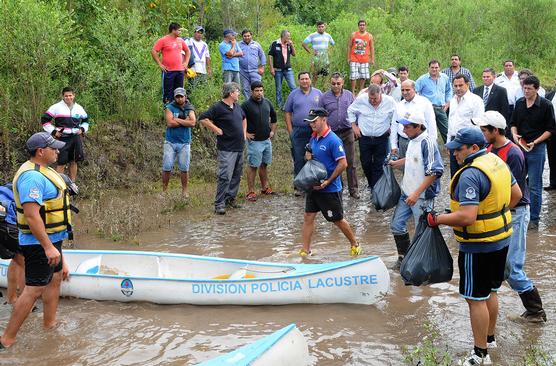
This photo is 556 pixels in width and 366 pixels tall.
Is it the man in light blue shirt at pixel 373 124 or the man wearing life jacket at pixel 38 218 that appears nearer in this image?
the man wearing life jacket at pixel 38 218

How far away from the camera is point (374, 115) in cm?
1088

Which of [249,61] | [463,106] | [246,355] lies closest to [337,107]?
[463,106]

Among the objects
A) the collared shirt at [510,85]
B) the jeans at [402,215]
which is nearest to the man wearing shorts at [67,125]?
the jeans at [402,215]

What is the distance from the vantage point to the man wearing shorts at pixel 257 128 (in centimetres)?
1181

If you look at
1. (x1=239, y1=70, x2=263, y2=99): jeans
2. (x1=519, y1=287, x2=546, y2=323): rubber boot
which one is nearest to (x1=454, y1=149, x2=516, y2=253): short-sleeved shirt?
(x1=519, y1=287, x2=546, y2=323): rubber boot

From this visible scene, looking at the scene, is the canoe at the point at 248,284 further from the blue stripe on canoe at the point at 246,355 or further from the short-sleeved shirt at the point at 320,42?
the short-sleeved shirt at the point at 320,42

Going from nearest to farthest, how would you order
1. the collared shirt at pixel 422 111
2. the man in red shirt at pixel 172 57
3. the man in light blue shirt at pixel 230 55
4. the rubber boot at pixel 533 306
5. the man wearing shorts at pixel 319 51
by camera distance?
the rubber boot at pixel 533 306, the collared shirt at pixel 422 111, the man in red shirt at pixel 172 57, the man in light blue shirt at pixel 230 55, the man wearing shorts at pixel 319 51

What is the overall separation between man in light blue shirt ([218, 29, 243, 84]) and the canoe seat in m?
7.24

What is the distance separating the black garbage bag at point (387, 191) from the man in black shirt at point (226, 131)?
12.3 feet

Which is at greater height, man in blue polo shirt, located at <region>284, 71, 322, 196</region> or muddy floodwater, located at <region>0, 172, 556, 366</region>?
man in blue polo shirt, located at <region>284, 71, 322, 196</region>

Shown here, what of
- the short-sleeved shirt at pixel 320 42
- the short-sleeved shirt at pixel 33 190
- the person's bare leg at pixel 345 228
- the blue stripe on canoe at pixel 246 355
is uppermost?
the short-sleeved shirt at pixel 320 42

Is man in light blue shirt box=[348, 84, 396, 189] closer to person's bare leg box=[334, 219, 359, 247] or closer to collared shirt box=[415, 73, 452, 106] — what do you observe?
collared shirt box=[415, 73, 452, 106]

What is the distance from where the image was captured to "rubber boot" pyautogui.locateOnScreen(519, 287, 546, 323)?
6.34 metres

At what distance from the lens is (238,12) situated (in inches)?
830
